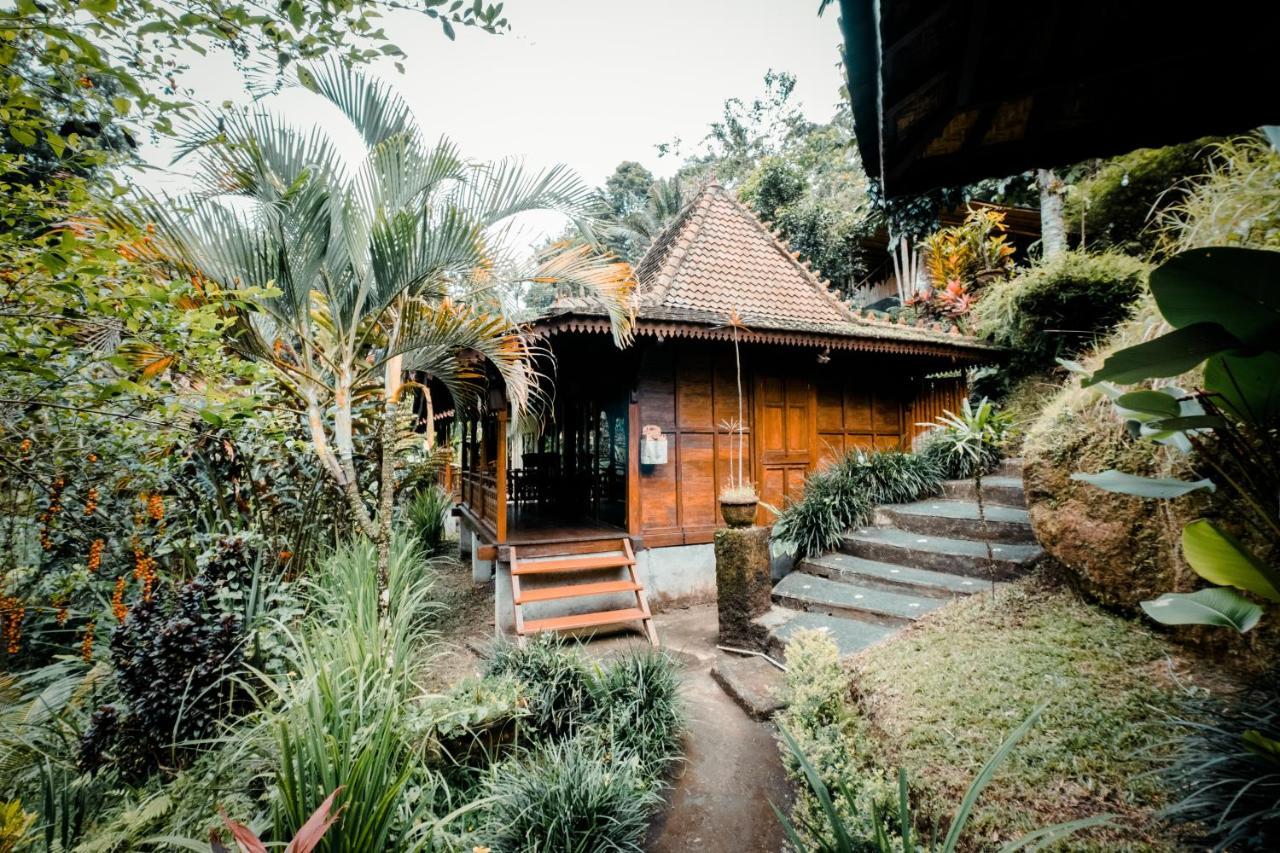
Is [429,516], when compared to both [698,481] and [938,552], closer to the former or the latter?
[698,481]

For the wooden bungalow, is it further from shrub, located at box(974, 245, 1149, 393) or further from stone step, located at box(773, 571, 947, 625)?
stone step, located at box(773, 571, 947, 625)

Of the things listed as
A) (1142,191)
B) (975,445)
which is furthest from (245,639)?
(1142,191)

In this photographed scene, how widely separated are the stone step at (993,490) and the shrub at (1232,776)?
12.3 feet

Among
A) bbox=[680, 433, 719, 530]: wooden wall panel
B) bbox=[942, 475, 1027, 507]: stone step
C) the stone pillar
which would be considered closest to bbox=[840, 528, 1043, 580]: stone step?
bbox=[942, 475, 1027, 507]: stone step

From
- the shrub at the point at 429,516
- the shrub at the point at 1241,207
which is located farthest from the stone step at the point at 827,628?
the shrub at the point at 429,516

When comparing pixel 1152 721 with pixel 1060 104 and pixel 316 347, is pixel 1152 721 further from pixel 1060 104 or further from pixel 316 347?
pixel 316 347

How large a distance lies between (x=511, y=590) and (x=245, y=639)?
2992 mm

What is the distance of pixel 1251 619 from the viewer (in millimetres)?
1913

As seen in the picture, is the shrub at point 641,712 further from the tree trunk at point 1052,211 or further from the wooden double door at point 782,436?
the tree trunk at point 1052,211

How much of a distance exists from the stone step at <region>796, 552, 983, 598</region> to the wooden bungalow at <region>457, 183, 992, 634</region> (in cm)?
143

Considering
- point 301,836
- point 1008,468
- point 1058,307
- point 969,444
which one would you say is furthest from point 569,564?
point 1058,307

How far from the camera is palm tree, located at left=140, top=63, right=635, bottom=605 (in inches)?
123

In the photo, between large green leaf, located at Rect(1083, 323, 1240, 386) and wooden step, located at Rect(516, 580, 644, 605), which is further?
wooden step, located at Rect(516, 580, 644, 605)

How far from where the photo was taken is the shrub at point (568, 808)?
2459 mm
